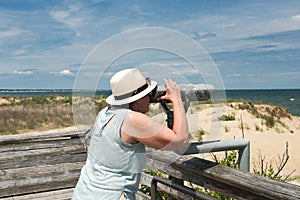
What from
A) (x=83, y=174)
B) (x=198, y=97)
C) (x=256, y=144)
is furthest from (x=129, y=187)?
(x=256, y=144)

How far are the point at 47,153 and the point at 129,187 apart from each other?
3789 mm

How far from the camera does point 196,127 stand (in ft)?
7.21

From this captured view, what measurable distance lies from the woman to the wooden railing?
19.0 inches

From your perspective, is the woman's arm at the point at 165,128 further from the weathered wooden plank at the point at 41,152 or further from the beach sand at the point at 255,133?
the weathered wooden plank at the point at 41,152

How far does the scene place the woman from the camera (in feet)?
6.76

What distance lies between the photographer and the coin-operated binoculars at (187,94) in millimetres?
2031

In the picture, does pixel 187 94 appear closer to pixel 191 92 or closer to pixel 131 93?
pixel 191 92

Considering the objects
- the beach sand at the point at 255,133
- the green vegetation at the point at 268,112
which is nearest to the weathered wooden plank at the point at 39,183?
the beach sand at the point at 255,133

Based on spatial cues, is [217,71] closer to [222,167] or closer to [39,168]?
[222,167]

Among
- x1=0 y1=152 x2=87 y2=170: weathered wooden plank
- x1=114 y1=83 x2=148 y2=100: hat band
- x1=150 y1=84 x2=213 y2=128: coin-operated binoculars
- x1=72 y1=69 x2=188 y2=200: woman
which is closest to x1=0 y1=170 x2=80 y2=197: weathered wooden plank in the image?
x1=0 y1=152 x2=87 y2=170: weathered wooden plank

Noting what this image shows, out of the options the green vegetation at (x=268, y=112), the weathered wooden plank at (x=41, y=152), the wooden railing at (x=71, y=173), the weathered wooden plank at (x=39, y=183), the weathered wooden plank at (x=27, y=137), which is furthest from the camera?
the green vegetation at (x=268, y=112)

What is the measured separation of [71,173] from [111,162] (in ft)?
11.0

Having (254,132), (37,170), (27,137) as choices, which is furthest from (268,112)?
(37,170)

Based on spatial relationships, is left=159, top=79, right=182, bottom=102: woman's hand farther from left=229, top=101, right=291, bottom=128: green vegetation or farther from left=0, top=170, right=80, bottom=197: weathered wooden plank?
left=229, top=101, right=291, bottom=128: green vegetation
